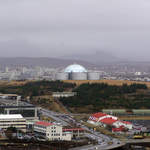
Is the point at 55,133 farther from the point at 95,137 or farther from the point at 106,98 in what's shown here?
the point at 106,98

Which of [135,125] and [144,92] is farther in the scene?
[144,92]

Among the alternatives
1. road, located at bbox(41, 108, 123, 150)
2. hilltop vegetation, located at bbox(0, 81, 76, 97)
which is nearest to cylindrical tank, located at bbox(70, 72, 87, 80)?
hilltop vegetation, located at bbox(0, 81, 76, 97)

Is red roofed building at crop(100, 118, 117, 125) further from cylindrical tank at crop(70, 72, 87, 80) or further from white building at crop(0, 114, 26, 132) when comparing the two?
cylindrical tank at crop(70, 72, 87, 80)

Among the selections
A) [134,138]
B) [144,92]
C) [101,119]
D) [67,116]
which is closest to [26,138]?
[134,138]

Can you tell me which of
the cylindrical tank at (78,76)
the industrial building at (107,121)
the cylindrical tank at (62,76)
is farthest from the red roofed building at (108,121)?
the cylindrical tank at (62,76)

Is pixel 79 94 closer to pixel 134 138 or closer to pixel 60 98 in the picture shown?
pixel 60 98

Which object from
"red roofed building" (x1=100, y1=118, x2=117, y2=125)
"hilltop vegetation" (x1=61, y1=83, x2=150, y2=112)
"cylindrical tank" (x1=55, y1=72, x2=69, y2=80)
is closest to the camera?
"red roofed building" (x1=100, y1=118, x2=117, y2=125)

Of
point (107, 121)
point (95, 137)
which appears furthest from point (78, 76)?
point (95, 137)

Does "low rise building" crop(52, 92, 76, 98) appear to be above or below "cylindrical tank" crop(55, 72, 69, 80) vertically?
below
